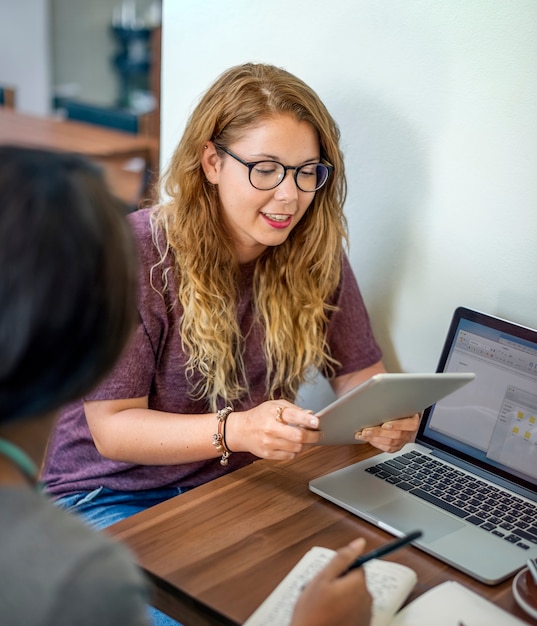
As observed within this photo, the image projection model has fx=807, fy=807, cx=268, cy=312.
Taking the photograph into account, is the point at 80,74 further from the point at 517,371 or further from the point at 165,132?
the point at 517,371

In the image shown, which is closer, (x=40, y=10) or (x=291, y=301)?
(x=291, y=301)

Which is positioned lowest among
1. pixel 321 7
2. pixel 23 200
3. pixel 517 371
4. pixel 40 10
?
pixel 517 371

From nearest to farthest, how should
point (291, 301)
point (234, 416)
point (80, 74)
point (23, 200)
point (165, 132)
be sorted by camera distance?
point (23, 200) < point (234, 416) < point (291, 301) < point (165, 132) < point (80, 74)

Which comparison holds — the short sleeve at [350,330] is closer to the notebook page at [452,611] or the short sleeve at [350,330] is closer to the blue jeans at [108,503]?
the blue jeans at [108,503]

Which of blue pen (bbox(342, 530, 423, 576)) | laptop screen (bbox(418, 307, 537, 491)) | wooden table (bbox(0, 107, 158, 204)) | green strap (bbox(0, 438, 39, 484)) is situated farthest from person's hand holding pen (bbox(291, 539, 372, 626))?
wooden table (bbox(0, 107, 158, 204))

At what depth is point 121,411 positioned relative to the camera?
1356 mm

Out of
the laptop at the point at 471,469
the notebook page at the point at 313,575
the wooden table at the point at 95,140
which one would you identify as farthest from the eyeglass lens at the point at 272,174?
the wooden table at the point at 95,140

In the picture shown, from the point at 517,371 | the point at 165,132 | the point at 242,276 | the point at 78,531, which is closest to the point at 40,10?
the point at 165,132

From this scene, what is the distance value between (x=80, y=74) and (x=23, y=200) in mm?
6505

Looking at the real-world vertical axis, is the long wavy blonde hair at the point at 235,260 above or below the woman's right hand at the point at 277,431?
above

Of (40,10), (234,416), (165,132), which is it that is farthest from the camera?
(40,10)

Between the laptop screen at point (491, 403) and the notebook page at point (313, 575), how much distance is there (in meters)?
0.35

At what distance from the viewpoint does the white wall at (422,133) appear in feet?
4.53

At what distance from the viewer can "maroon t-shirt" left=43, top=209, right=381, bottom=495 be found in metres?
1.38
